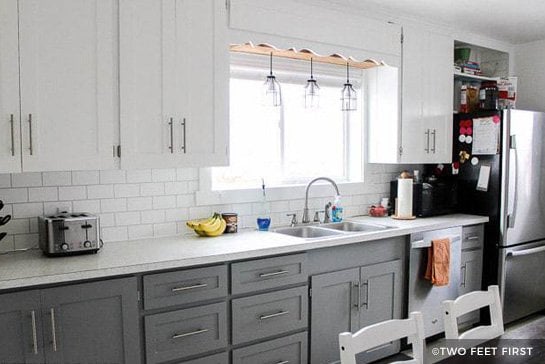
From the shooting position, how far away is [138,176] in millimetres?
2822

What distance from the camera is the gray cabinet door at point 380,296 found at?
10.0ft

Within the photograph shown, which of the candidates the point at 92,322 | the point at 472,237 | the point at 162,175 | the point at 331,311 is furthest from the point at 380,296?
the point at 92,322

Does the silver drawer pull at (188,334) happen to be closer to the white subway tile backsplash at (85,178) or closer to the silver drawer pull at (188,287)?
the silver drawer pull at (188,287)

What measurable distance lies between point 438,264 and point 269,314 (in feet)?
4.58

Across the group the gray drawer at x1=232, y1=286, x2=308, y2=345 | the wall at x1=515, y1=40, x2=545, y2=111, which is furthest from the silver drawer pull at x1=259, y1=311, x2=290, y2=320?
the wall at x1=515, y1=40, x2=545, y2=111

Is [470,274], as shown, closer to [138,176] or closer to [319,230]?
[319,230]

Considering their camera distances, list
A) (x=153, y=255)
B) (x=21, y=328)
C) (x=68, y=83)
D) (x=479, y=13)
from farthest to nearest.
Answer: (x=479, y=13) < (x=153, y=255) < (x=68, y=83) < (x=21, y=328)

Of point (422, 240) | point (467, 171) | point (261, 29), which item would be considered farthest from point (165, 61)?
point (467, 171)

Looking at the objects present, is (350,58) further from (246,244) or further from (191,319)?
(191,319)

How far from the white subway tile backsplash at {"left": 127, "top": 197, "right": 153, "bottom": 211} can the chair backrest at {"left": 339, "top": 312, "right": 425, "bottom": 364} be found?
62.6 inches

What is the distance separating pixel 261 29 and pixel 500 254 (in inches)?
101

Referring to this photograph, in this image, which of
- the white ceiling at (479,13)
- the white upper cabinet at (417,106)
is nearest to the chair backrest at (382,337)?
the white upper cabinet at (417,106)

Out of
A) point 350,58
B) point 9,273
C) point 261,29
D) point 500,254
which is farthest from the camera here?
point 500,254

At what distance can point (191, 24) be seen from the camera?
2596 mm
